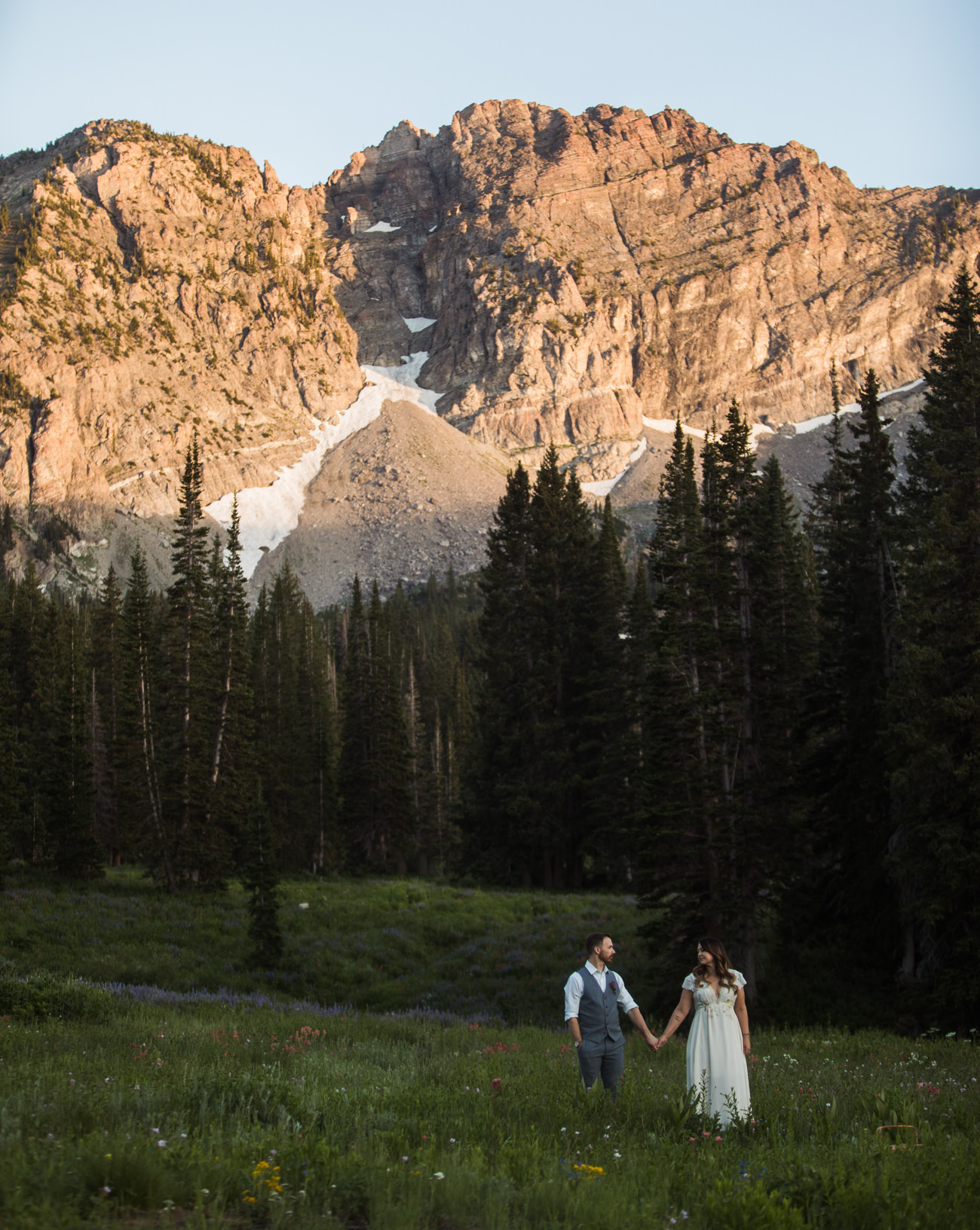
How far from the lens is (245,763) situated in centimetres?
3866

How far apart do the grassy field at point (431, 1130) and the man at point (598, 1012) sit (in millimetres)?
360

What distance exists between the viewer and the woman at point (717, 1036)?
24.9ft

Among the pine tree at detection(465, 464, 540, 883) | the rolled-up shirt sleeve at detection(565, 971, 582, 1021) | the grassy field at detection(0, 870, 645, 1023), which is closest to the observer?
the rolled-up shirt sleeve at detection(565, 971, 582, 1021)

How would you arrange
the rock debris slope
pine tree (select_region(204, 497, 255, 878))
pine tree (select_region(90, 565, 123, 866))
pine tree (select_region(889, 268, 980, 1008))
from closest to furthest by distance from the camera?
1. pine tree (select_region(889, 268, 980, 1008))
2. pine tree (select_region(204, 497, 255, 878))
3. pine tree (select_region(90, 565, 123, 866))
4. the rock debris slope

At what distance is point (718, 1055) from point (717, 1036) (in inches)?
6.1

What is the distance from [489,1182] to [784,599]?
2976 cm

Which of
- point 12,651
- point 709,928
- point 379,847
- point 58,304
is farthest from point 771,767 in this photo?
point 58,304

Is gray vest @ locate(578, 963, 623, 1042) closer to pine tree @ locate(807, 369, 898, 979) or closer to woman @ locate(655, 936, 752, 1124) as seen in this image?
woman @ locate(655, 936, 752, 1124)

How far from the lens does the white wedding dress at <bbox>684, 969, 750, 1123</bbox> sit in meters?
7.58

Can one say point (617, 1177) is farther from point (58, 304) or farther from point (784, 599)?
point (58, 304)

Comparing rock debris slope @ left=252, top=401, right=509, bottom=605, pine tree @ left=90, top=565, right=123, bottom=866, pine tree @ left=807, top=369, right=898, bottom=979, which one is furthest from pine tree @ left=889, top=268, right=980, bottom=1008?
rock debris slope @ left=252, top=401, right=509, bottom=605

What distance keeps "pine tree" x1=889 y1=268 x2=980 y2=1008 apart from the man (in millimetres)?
11881

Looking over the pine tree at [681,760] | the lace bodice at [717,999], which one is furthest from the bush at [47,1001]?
the pine tree at [681,760]

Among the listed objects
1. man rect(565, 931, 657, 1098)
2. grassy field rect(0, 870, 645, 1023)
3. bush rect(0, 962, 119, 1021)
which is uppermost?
man rect(565, 931, 657, 1098)
